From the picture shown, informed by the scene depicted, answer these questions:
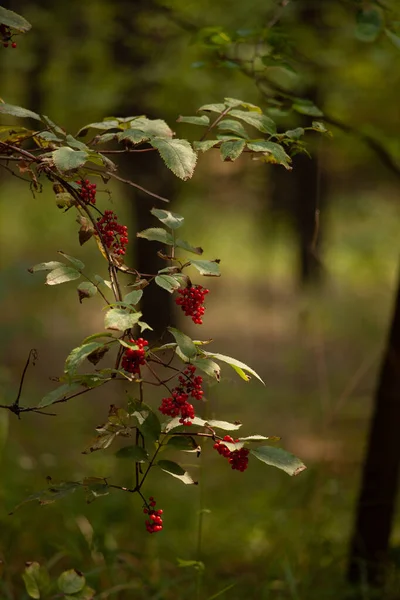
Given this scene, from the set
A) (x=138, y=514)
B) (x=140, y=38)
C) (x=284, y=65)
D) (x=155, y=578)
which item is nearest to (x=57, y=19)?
(x=140, y=38)

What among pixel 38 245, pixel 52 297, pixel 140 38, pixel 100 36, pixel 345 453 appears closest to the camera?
pixel 140 38

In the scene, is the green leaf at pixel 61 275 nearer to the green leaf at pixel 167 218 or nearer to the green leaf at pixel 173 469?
the green leaf at pixel 167 218

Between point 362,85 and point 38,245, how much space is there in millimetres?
12253

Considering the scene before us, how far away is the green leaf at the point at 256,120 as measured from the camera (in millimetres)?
1688

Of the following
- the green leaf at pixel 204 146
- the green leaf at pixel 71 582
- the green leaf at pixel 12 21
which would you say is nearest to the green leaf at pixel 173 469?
the green leaf at pixel 71 582

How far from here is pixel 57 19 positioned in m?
4.40

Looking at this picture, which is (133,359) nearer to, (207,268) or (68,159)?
(207,268)

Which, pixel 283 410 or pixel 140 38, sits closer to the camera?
pixel 140 38

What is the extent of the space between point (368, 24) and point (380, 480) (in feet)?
6.33

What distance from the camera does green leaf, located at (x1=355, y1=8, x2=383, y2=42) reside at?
6.80ft

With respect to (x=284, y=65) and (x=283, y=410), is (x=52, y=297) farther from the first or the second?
(x=284, y=65)

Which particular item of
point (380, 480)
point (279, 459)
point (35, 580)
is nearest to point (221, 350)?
point (380, 480)

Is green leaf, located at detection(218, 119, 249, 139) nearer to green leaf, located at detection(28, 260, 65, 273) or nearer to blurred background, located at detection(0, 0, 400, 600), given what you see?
blurred background, located at detection(0, 0, 400, 600)

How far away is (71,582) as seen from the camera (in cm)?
191
